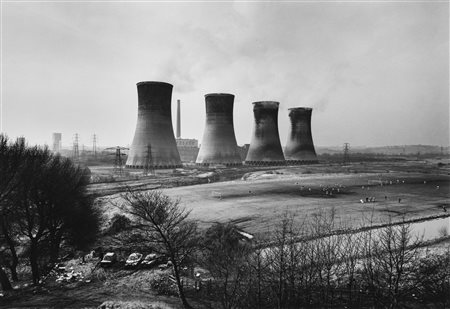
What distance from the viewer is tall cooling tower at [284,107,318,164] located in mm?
33688

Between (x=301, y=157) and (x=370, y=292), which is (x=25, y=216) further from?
(x=301, y=157)

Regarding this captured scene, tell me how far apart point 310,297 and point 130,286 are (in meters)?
3.70

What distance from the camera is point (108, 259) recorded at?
7688 mm

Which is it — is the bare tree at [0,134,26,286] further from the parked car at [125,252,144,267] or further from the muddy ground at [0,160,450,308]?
the parked car at [125,252,144,267]

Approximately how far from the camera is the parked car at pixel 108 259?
7570 mm

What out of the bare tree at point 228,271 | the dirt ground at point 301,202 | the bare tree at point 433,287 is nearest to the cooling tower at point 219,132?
the dirt ground at point 301,202

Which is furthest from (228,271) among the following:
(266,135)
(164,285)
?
(266,135)

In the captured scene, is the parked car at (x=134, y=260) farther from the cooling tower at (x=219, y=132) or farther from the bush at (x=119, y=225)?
the cooling tower at (x=219, y=132)

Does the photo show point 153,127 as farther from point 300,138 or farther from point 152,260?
point 300,138

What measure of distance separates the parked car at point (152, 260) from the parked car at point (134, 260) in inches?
5.1

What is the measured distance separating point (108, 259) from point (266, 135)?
24.9m

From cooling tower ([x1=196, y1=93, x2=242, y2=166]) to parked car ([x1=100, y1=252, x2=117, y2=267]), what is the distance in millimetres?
20871

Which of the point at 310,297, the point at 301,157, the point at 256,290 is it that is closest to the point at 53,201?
the point at 256,290

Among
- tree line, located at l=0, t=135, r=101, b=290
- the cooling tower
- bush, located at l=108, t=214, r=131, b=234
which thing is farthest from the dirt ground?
the cooling tower
